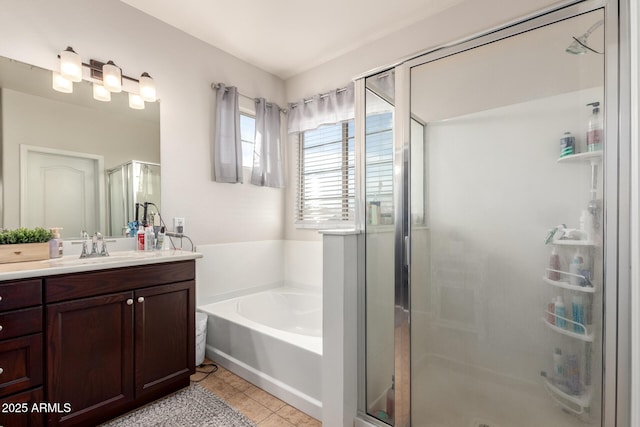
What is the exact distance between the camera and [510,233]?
3.86 feet

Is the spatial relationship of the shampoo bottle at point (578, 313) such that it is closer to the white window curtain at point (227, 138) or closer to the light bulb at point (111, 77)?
the white window curtain at point (227, 138)

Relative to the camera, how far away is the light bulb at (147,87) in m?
2.19

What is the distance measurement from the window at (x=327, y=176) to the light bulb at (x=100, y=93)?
5.54 ft

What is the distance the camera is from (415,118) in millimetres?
1377

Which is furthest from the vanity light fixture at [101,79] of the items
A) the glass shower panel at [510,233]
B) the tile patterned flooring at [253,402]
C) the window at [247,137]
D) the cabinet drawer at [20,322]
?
the tile patterned flooring at [253,402]

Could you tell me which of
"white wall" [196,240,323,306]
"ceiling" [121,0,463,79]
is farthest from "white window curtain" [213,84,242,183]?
"white wall" [196,240,323,306]

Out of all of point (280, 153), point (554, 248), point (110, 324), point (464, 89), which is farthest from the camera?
point (280, 153)

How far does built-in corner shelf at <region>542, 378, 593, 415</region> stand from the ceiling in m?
2.38

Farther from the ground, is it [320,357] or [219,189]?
[219,189]

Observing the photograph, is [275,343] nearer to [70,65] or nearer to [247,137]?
[247,137]

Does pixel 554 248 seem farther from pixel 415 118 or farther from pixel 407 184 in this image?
pixel 415 118

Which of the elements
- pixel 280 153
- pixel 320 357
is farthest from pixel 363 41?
pixel 320 357

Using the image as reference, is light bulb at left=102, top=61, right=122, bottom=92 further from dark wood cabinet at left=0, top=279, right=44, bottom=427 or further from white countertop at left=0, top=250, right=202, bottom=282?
dark wood cabinet at left=0, top=279, right=44, bottom=427

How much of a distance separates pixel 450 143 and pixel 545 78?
38 centimetres
